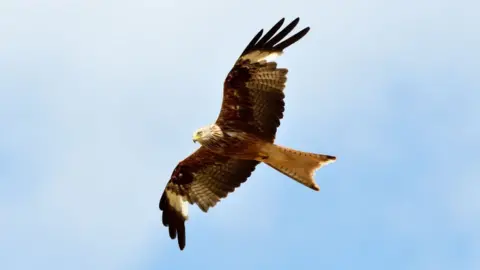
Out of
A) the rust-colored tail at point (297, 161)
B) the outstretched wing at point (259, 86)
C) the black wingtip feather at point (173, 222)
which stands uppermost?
the outstretched wing at point (259, 86)

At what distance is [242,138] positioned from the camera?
16766mm

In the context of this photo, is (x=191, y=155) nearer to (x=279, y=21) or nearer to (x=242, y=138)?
(x=242, y=138)

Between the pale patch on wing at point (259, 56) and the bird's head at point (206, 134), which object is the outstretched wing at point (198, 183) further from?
the pale patch on wing at point (259, 56)

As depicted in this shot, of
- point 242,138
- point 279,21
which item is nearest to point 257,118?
point 242,138

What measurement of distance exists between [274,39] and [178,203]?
11.1 ft

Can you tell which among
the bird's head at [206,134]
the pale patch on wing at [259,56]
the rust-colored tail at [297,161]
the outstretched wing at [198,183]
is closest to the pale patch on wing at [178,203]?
the outstretched wing at [198,183]

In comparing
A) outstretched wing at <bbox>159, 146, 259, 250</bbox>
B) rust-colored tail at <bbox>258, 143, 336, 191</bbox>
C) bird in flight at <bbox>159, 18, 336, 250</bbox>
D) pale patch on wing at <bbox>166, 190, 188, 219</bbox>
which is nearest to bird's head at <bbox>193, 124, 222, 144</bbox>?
bird in flight at <bbox>159, 18, 336, 250</bbox>

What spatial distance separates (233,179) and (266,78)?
2.10m

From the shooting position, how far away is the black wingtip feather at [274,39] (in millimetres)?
16281

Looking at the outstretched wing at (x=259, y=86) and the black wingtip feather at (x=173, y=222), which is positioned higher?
the outstretched wing at (x=259, y=86)

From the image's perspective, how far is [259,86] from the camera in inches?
648

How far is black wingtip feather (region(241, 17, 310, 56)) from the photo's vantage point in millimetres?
16281

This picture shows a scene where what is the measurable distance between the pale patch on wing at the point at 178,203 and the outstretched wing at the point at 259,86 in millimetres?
2078

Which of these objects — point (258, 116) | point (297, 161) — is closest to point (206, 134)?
point (258, 116)
